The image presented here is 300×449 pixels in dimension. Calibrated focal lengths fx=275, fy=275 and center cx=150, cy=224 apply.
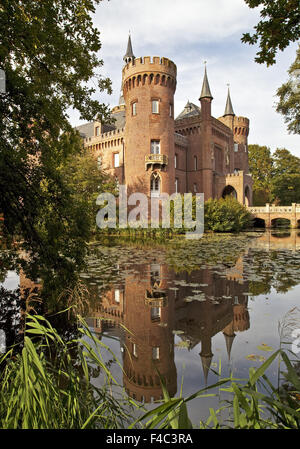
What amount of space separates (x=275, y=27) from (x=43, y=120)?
344cm

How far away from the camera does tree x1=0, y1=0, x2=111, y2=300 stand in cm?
372

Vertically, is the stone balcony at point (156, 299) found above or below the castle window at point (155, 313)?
above

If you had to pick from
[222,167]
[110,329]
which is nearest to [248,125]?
[222,167]

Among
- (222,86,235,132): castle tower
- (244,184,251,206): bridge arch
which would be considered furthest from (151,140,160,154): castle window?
(222,86,235,132): castle tower

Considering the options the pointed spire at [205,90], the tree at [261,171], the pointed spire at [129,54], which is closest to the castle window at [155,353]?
the pointed spire at [205,90]

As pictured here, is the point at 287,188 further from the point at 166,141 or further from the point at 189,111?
the point at 166,141

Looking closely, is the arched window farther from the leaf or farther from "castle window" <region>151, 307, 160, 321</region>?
the leaf

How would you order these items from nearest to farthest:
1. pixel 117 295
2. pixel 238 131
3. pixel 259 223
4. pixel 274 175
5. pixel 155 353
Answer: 1. pixel 155 353
2. pixel 117 295
3. pixel 259 223
4. pixel 238 131
5. pixel 274 175

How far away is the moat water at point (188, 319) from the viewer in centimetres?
278

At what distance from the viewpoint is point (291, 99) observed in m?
17.5

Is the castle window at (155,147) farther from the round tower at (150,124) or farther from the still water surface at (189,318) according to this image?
→ the still water surface at (189,318)

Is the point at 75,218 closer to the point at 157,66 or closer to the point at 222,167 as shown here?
the point at 157,66

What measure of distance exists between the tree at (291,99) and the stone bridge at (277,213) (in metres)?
16.1

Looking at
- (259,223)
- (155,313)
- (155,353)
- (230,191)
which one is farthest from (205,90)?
(155,353)
